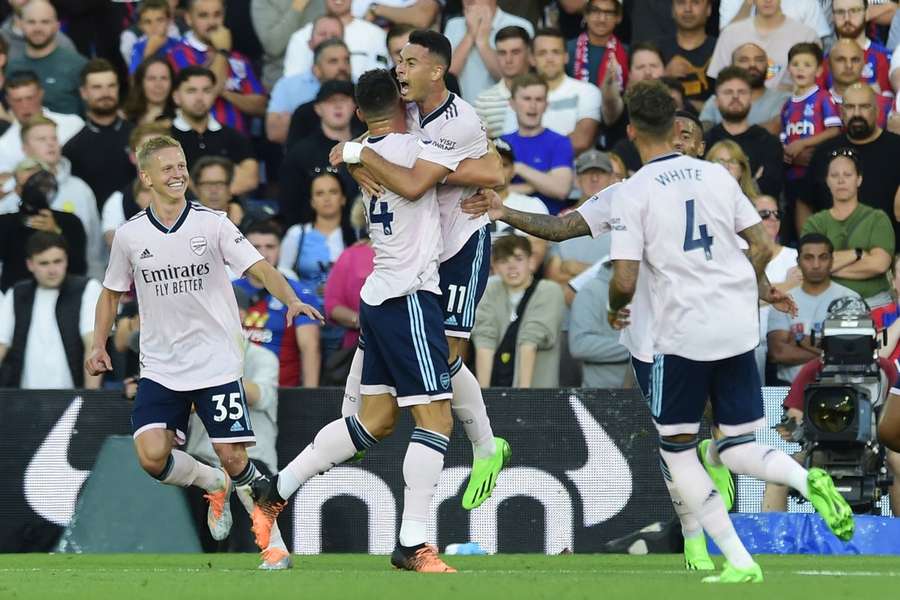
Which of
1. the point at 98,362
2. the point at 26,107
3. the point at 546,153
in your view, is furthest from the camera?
the point at 26,107

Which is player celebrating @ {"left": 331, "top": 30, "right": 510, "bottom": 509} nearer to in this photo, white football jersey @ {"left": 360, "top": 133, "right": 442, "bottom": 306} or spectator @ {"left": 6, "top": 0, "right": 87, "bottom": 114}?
white football jersey @ {"left": 360, "top": 133, "right": 442, "bottom": 306}

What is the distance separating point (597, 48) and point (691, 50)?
2.82ft

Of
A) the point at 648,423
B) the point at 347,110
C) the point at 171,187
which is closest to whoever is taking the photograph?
the point at 171,187

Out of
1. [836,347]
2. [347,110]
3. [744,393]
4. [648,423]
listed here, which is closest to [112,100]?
[347,110]

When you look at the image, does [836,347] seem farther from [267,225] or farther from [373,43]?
[373,43]

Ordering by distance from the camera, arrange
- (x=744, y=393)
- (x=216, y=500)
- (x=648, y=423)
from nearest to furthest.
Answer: (x=744, y=393)
(x=216, y=500)
(x=648, y=423)

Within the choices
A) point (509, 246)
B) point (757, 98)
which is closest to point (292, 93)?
point (509, 246)

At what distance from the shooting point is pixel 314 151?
1566 cm

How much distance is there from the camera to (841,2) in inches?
634

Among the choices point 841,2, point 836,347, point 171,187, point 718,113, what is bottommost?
point 836,347

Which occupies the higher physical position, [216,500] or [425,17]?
[425,17]

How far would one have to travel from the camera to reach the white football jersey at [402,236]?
9.34 metres

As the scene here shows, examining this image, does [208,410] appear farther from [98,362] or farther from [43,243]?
[43,243]

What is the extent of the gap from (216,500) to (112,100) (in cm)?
601
